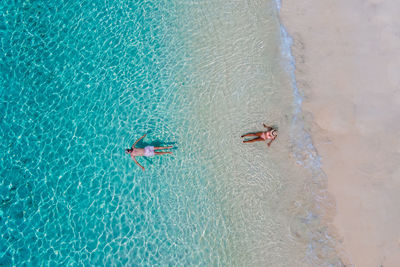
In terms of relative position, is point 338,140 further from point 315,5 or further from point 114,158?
point 114,158

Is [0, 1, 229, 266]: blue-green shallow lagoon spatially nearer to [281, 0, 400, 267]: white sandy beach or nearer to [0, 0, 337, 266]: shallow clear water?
[0, 0, 337, 266]: shallow clear water

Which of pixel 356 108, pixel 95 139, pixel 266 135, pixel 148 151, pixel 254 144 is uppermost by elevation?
pixel 356 108

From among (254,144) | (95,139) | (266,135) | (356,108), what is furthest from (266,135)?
(95,139)

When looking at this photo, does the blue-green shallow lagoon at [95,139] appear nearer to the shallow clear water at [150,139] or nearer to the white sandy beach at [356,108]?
the shallow clear water at [150,139]

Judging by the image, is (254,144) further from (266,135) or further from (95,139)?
(95,139)

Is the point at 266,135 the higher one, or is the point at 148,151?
the point at 266,135

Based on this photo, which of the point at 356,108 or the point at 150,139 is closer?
the point at 356,108

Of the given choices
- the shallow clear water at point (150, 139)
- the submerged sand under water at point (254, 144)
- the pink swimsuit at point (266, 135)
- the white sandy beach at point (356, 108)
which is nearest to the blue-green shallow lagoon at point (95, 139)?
the shallow clear water at point (150, 139)

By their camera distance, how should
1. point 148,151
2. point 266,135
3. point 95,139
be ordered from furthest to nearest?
point 95,139
point 148,151
point 266,135
